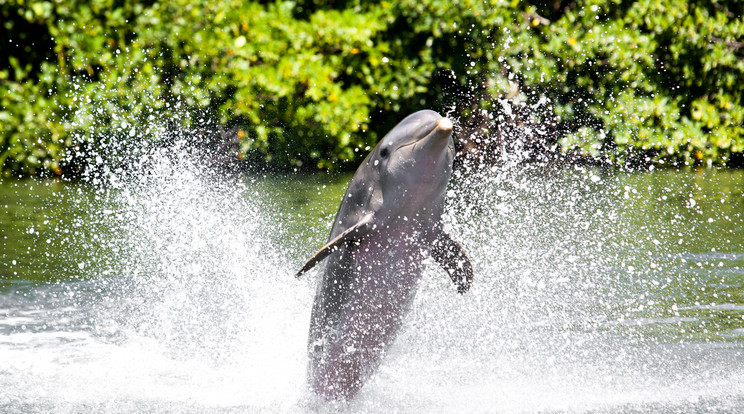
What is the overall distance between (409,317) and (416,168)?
189 cm

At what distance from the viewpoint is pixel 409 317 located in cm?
588

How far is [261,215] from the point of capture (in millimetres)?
9648

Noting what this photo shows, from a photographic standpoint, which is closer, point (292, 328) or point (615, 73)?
point (292, 328)

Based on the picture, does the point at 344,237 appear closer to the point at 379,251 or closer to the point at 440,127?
the point at 379,251

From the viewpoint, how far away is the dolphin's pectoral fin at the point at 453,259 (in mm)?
4594

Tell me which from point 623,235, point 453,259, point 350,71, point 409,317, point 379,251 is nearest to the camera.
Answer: point 379,251

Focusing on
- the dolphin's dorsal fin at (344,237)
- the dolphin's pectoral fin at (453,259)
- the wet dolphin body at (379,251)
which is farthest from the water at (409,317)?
the dolphin's dorsal fin at (344,237)

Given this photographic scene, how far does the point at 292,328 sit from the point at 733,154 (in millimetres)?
11265

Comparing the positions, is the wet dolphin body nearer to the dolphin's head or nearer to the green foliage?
the dolphin's head

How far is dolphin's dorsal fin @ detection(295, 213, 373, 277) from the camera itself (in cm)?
422

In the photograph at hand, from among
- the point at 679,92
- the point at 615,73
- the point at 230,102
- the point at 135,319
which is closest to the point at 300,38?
the point at 230,102

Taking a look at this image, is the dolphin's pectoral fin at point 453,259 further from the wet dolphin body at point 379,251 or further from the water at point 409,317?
the water at point 409,317

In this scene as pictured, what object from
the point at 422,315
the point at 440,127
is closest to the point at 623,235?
the point at 422,315

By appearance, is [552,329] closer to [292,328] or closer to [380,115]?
[292,328]
